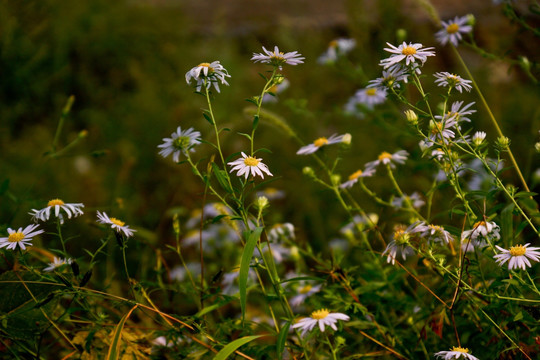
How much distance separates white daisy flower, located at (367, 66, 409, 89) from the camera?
1092 mm

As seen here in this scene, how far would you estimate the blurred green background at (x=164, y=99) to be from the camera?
2758mm

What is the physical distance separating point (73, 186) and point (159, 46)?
6.90 feet

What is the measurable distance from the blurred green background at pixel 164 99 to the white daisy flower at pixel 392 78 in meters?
0.79

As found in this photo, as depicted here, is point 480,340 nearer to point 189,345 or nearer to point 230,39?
point 189,345

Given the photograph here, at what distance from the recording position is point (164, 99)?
3914 mm

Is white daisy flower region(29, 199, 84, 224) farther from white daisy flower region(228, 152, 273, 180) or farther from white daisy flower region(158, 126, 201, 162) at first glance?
white daisy flower region(228, 152, 273, 180)

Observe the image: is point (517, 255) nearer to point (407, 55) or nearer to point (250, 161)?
point (407, 55)

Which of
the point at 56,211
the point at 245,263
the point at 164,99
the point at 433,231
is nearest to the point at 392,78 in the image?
the point at 433,231

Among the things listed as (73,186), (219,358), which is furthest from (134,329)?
(73,186)

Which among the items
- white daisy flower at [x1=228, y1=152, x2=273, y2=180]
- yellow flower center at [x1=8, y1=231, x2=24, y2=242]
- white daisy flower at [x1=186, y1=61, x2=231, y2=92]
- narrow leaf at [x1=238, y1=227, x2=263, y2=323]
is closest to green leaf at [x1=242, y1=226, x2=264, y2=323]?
narrow leaf at [x1=238, y1=227, x2=263, y2=323]

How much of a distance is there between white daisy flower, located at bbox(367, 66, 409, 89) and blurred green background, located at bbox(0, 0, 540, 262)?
795 millimetres

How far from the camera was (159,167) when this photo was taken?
3.52 metres

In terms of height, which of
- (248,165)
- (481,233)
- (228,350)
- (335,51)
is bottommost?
(335,51)

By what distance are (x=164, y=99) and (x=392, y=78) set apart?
298 cm
